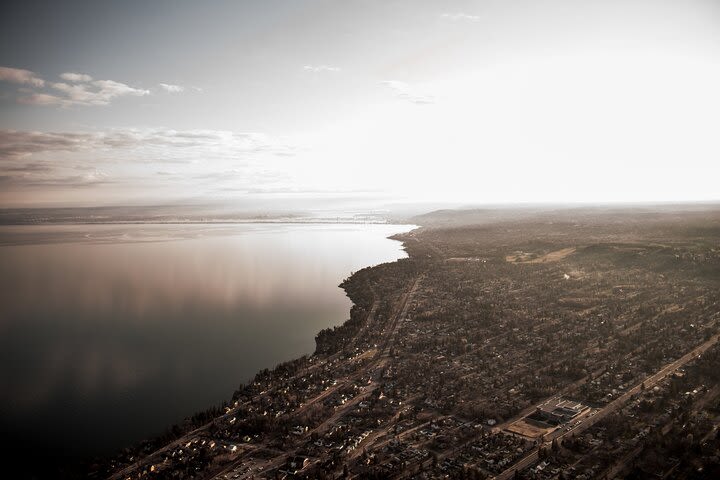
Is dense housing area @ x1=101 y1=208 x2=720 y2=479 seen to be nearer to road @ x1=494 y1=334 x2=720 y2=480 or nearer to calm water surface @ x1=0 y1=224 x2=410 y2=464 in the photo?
road @ x1=494 y1=334 x2=720 y2=480

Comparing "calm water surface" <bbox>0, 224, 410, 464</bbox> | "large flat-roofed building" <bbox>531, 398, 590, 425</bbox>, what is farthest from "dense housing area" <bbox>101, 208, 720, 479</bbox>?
"calm water surface" <bbox>0, 224, 410, 464</bbox>

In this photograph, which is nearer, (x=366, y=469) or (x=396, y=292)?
(x=366, y=469)

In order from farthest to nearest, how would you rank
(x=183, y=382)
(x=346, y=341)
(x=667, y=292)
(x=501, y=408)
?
(x=667, y=292) < (x=346, y=341) < (x=183, y=382) < (x=501, y=408)

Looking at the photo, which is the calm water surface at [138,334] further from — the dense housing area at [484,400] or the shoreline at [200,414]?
the dense housing area at [484,400]

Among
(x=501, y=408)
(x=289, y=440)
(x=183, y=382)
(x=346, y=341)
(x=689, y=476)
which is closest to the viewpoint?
(x=689, y=476)

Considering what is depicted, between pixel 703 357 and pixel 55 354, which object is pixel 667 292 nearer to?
pixel 703 357

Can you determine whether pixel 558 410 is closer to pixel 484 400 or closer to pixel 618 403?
pixel 618 403

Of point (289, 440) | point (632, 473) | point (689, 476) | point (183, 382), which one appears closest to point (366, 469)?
point (289, 440)

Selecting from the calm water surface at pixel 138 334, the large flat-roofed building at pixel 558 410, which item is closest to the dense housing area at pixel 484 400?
the large flat-roofed building at pixel 558 410

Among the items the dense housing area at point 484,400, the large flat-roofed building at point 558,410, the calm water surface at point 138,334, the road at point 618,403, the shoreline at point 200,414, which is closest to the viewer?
the road at point 618,403
